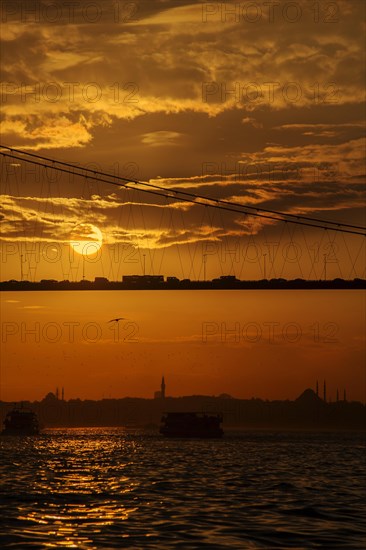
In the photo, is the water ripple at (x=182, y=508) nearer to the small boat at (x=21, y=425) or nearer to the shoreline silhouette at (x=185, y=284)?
the shoreline silhouette at (x=185, y=284)

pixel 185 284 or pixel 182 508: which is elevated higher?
pixel 185 284

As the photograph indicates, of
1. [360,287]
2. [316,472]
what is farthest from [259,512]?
[360,287]

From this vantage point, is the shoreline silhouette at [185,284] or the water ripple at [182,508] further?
the shoreline silhouette at [185,284]

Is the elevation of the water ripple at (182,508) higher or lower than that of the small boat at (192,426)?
higher

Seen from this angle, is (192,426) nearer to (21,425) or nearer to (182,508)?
(21,425)

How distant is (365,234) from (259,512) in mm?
57378

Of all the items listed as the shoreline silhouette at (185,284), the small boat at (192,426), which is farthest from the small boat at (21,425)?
the shoreline silhouette at (185,284)

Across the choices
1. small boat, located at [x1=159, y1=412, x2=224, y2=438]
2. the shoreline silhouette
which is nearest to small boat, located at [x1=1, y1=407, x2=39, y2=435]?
small boat, located at [x1=159, y1=412, x2=224, y2=438]

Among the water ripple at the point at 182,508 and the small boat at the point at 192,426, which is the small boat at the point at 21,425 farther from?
the water ripple at the point at 182,508

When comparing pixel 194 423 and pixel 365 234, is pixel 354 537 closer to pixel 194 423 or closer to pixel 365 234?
pixel 365 234

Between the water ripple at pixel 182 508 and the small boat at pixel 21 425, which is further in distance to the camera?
the small boat at pixel 21 425

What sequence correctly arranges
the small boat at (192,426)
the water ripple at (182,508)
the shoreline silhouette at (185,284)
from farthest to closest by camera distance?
the small boat at (192,426), the shoreline silhouette at (185,284), the water ripple at (182,508)

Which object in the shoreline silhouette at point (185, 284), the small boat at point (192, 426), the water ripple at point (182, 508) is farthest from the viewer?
the small boat at point (192, 426)

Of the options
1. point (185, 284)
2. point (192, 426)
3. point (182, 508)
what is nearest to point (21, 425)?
point (192, 426)
